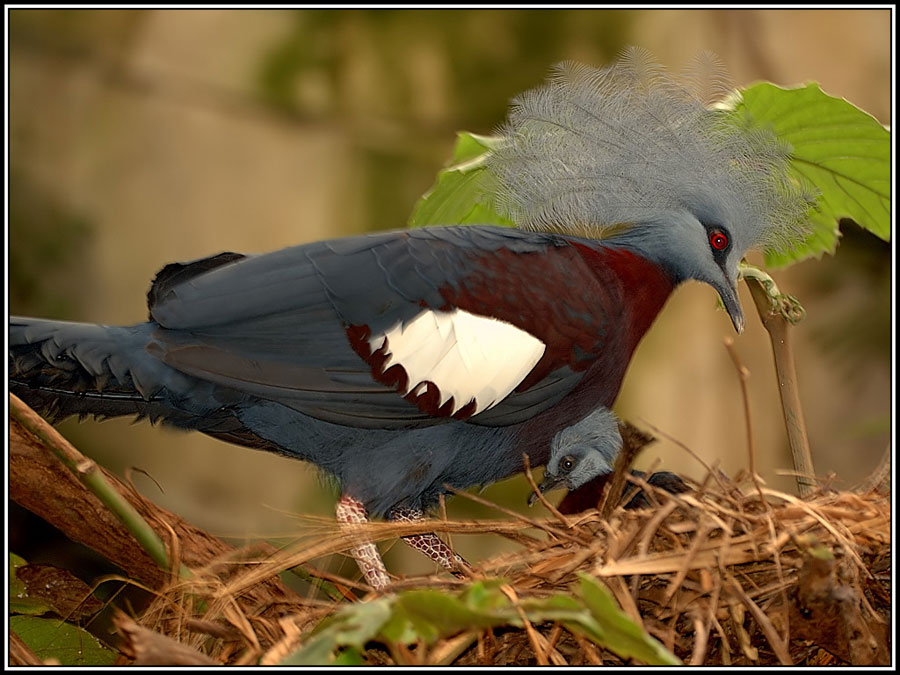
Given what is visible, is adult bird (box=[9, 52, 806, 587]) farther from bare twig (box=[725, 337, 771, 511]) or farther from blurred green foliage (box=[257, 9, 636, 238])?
blurred green foliage (box=[257, 9, 636, 238])

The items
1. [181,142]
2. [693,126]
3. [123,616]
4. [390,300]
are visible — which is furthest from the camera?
[181,142]

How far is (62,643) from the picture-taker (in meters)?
1.21

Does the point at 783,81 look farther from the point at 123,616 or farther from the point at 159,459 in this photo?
the point at 123,616

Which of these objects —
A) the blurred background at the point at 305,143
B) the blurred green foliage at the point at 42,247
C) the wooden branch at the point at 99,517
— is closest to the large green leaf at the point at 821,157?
the wooden branch at the point at 99,517

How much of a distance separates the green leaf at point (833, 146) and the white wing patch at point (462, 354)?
548 millimetres

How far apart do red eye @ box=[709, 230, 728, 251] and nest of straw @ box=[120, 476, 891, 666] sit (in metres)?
0.42

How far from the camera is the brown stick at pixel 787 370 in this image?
1.37 m

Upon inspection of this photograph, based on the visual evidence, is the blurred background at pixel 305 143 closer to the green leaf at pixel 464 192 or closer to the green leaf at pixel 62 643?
the green leaf at pixel 464 192

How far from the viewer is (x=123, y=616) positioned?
2.83 feet

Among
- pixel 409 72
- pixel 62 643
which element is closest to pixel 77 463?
pixel 62 643

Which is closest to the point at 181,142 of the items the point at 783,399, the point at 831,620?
the point at 783,399

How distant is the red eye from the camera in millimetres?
1387

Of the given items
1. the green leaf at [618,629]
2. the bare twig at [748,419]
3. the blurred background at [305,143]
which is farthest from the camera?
the blurred background at [305,143]

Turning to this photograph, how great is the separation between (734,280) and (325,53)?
2.46m
